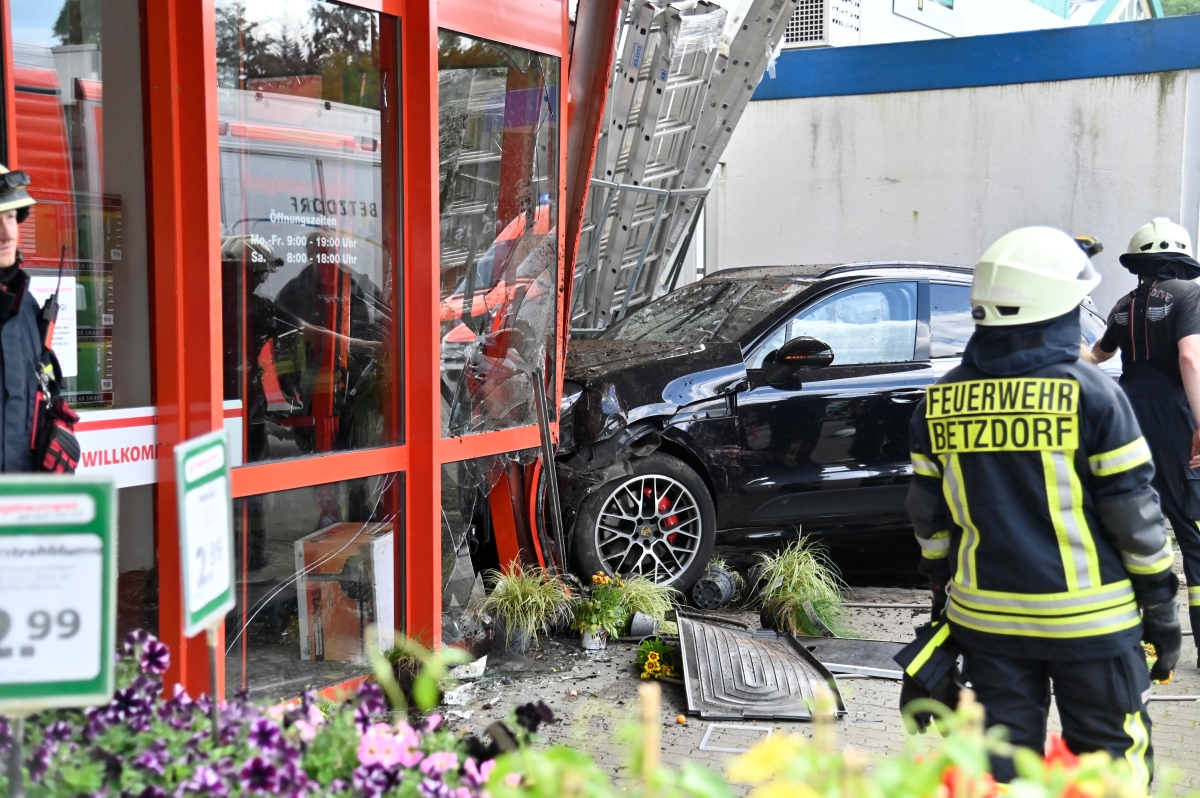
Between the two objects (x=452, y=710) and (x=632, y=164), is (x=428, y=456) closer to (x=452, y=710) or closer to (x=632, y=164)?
(x=452, y=710)

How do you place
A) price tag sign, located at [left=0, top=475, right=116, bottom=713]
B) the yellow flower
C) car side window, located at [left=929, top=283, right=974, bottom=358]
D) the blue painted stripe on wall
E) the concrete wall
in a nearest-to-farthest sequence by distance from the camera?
the yellow flower → price tag sign, located at [left=0, top=475, right=116, bottom=713] → car side window, located at [left=929, top=283, right=974, bottom=358] → the blue painted stripe on wall → the concrete wall

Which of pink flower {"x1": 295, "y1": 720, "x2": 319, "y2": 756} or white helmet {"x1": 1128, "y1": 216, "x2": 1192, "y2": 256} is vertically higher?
white helmet {"x1": 1128, "y1": 216, "x2": 1192, "y2": 256}

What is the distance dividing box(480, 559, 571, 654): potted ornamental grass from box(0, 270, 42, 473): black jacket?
276 cm

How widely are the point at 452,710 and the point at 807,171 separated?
9.35 metres

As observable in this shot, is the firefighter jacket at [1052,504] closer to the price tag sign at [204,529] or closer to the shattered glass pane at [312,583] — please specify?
the price tag sign at [204,529]

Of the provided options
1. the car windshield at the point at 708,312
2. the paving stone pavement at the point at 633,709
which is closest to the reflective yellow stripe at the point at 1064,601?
the paving stone pavement at the point at 633,709

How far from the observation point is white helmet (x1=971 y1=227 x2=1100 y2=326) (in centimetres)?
304

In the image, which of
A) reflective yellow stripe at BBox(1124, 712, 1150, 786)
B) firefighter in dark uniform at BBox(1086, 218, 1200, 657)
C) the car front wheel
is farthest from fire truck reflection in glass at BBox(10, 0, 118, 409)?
firefighter in dark uniform at BBox(1086, 218, 1200, 657)

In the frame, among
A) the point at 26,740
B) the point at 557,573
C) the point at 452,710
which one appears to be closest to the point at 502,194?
the point at 557,573

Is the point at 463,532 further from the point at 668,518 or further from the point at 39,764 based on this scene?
the point at 39,764

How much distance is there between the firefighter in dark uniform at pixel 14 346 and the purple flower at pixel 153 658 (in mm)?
1111

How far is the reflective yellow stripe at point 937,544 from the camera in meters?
3.33

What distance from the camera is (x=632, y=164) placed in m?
8.17

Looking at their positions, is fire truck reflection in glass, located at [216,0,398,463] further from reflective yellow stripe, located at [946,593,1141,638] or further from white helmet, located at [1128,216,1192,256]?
white helmet, located at [1128,216,1192,256]
